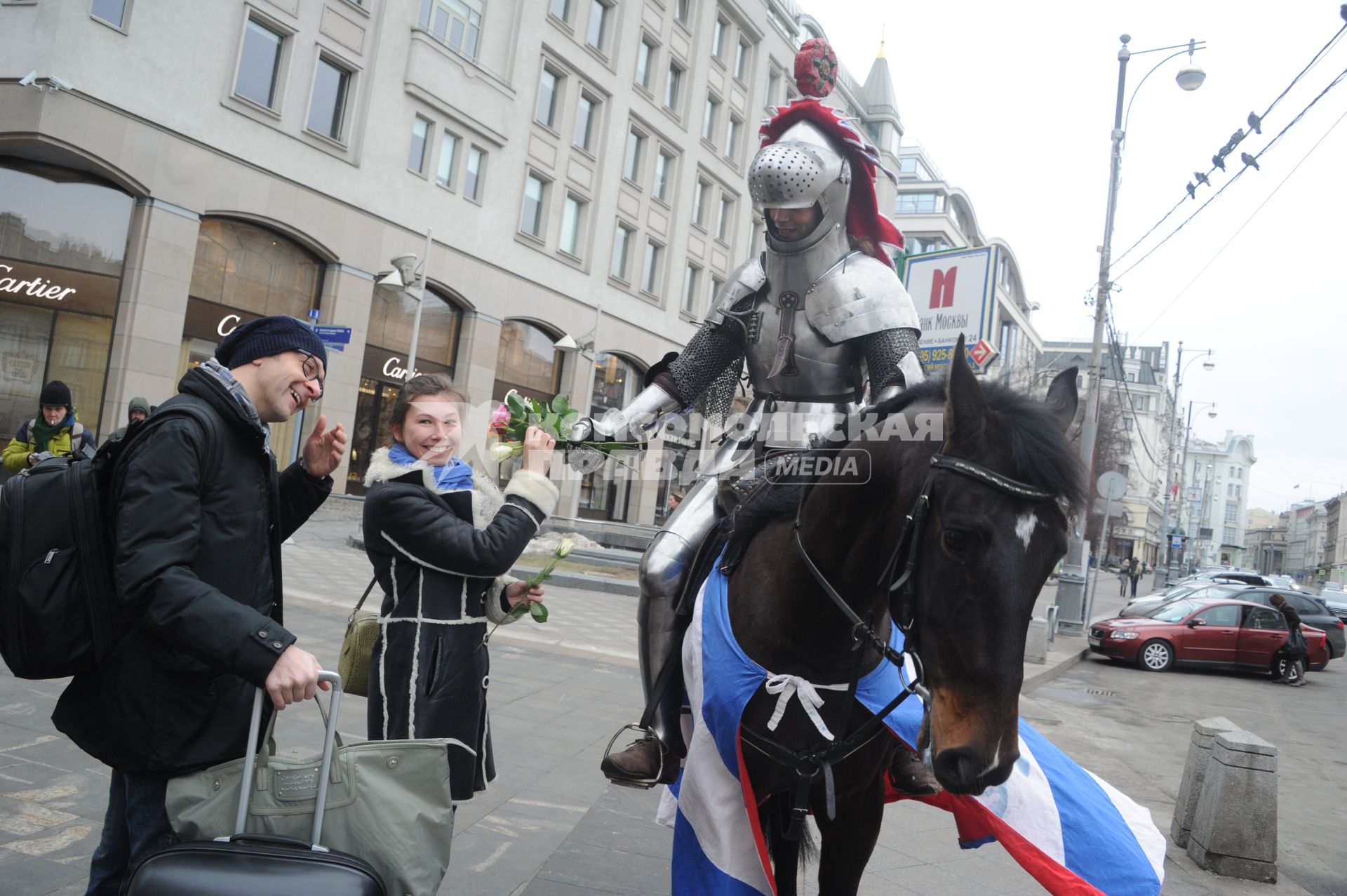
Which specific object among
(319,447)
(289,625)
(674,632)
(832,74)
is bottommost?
(289,625)

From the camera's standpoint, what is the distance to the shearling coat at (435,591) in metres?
3.03

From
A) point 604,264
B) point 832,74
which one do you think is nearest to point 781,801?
point 832,74

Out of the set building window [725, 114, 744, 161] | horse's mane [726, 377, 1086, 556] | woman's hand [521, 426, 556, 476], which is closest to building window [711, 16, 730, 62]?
building window [725, 114, 744, 161]

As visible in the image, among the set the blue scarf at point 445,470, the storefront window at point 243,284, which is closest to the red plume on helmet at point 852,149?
the blue scarf at point 445,470

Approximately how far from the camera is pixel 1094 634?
55.5ft

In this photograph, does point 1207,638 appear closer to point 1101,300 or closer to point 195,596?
point 1101,300

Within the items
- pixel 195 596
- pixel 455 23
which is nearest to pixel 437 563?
pixel 195 596

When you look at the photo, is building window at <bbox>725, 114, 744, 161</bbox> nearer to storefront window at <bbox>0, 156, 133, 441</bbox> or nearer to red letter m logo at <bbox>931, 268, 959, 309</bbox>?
storefront window at <bbox>0, 156, 133, 441</bbox>

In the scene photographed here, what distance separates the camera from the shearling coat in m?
3.03

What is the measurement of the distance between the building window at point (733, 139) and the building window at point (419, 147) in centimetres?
1403

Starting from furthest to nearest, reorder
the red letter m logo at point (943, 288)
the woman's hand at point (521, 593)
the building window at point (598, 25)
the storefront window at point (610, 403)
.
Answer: the storefront window at point (610, 403)
the building window at point (598, 25)
the red letter m logo at point (943, 288)
the woman's hand at point (521, 593)

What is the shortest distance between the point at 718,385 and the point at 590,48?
83.3 feet

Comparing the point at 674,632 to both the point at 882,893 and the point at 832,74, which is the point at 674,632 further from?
the point at 832,74

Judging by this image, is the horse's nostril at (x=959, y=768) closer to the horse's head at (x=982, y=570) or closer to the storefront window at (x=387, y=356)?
the horse's head at (x=982, y=570)
